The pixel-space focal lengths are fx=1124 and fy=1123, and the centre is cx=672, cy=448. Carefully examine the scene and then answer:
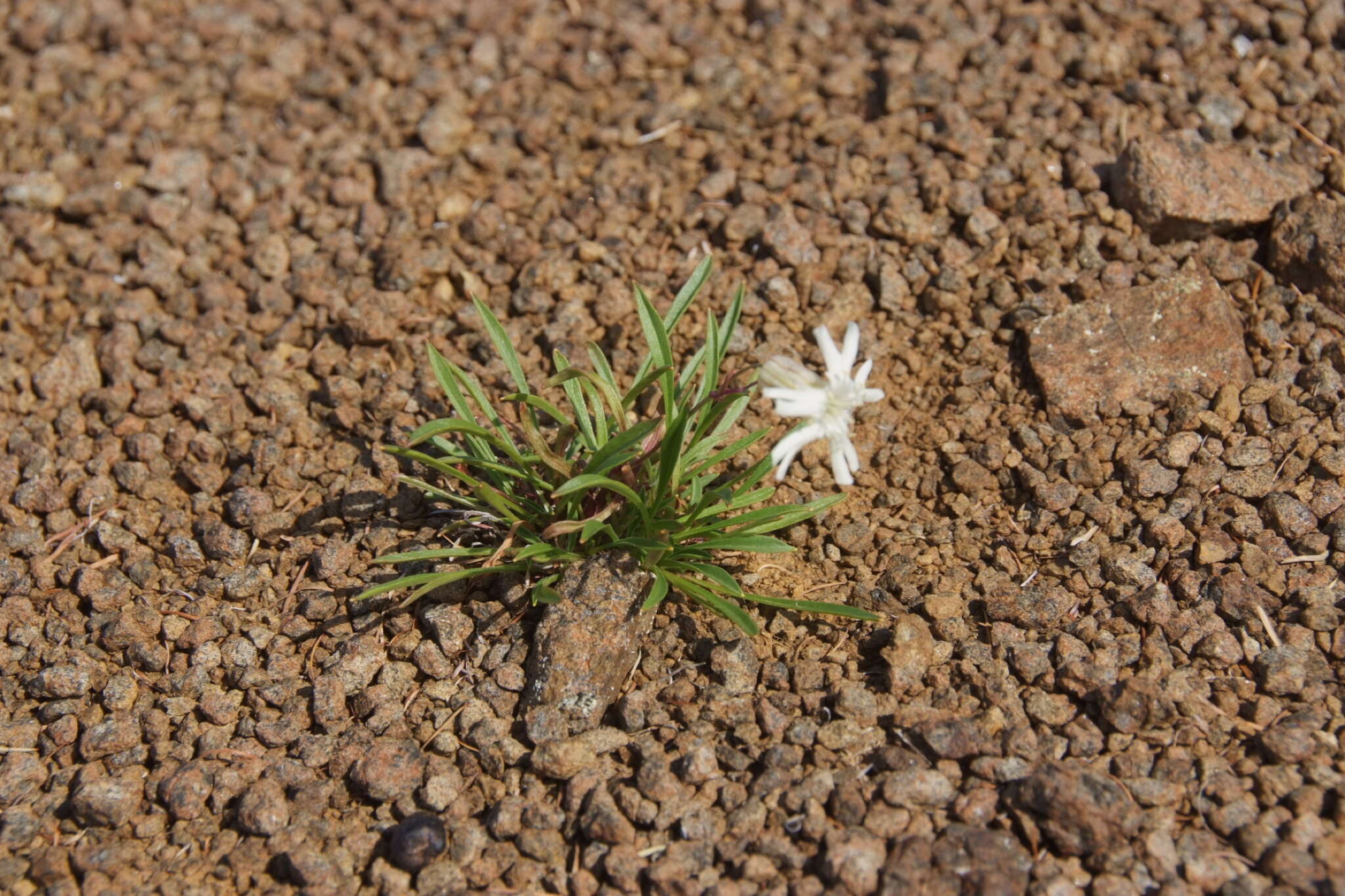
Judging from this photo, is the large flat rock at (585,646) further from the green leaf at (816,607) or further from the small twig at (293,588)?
the small twig at (293,588)

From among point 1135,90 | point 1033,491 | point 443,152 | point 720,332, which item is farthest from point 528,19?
point 1033,491

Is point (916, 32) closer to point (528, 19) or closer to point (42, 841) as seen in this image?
point (528, 19)

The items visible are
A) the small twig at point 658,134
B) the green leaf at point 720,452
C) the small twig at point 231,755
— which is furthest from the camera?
the small twig at point 658,134

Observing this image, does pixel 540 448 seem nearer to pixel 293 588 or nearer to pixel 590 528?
pixel 590 528

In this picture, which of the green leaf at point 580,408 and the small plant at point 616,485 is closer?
the small plant at point 616,485

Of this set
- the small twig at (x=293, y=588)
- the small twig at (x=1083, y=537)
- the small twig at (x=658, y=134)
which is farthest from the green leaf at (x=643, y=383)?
the small twig at (x=658, y=134)

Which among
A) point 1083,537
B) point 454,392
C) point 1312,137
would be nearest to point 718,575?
point 454,392
